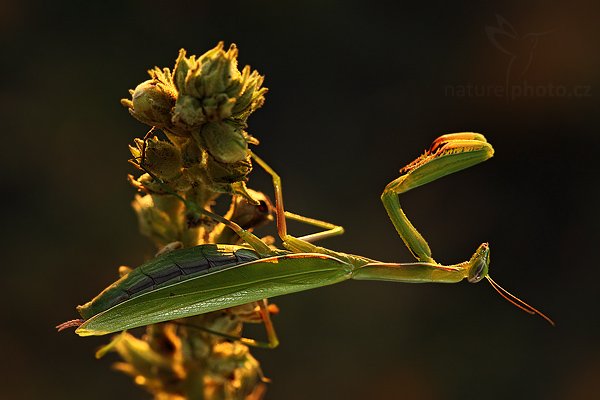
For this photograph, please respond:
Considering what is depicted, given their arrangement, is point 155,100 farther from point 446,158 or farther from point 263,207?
point 446,158

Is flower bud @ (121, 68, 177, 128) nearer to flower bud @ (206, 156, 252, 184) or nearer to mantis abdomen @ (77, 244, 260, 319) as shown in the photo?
flower bud @ (206, 156, 252, 184)

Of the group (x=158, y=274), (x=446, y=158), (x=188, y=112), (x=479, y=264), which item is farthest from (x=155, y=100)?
(x=479, y=264)

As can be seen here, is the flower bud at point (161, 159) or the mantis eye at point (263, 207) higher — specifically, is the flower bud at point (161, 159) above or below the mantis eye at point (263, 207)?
above

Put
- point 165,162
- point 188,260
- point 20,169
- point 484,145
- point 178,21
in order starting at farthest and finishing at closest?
point 178,21, point 20,169, point 484,145, point 188,260, point 165,162

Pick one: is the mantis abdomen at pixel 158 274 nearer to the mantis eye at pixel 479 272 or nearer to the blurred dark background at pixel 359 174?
the mantis eye at pixel 479 272

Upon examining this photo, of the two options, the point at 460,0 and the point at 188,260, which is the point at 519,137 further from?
the point at 188,260

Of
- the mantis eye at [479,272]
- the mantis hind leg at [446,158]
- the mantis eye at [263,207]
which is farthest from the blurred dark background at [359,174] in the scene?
the mantis eye at [263,207]

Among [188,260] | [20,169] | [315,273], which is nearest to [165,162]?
[188,260]

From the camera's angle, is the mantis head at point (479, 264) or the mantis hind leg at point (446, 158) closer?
the mantis hind leg at point (446, 158)
